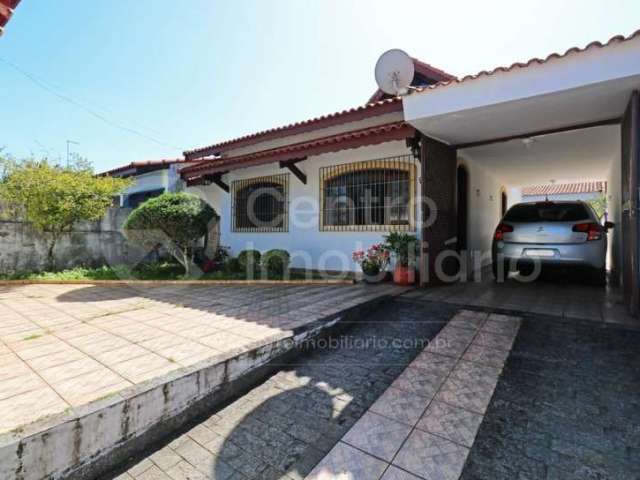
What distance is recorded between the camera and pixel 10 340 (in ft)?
11.3

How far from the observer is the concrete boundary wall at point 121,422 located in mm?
1827

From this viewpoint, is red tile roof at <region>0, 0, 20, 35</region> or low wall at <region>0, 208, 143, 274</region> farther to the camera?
low wall at <region>0, 208, 143, 274</region>

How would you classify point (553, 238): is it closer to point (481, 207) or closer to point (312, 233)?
point (481, 207)

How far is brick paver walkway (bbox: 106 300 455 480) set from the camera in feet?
7.09

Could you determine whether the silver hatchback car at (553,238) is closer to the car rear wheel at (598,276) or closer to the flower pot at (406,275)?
the car rear wheel at (598,276)

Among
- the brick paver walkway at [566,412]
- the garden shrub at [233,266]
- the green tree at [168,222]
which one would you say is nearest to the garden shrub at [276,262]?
the garden shrub at [233,266]

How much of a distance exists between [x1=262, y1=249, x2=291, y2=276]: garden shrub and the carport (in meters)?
3.33

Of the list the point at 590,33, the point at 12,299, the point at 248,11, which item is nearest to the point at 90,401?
the point at 12,299

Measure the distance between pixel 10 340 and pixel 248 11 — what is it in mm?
8786

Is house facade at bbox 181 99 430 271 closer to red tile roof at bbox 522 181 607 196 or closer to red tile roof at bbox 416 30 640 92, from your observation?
red tile roof at bbox 416 30 640 92

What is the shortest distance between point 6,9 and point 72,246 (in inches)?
317

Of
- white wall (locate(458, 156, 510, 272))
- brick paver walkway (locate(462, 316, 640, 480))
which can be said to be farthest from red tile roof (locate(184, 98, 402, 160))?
brick paver walkway (locate(462, 316, 640, 480))

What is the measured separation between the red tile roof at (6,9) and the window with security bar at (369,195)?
6009mm

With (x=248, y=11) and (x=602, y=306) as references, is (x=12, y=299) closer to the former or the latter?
(x=248, y=11)
